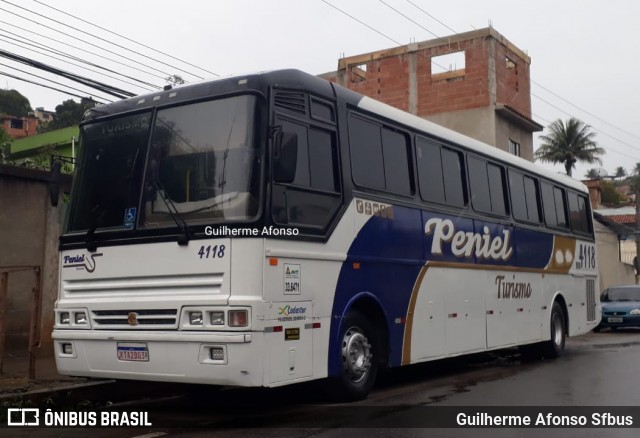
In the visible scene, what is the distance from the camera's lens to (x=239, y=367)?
22.4 feet

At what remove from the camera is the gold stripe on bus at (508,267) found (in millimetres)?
9484

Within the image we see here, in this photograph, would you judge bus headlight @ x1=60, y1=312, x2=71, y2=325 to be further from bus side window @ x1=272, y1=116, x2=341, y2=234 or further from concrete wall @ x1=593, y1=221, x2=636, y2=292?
concrete wall @ x1=593, y1=221, x2=636, y2=292

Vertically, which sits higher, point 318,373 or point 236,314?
point 236,314

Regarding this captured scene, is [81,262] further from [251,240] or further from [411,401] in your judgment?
[411,401]

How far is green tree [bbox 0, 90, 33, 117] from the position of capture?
2768 inches

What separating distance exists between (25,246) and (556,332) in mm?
10166

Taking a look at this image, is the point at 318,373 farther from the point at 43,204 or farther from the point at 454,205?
the point at 43,204

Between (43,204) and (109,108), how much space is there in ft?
14.4

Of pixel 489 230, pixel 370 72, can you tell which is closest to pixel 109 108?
pixel 489 230

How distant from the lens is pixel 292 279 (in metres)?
7.43

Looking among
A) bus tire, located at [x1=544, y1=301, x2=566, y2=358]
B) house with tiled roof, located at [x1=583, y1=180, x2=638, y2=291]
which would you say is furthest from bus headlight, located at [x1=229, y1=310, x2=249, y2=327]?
house with tiled roof, located at [x1=583, y1=180, x2=638, y2=291]

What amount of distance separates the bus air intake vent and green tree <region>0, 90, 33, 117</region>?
6763 cm

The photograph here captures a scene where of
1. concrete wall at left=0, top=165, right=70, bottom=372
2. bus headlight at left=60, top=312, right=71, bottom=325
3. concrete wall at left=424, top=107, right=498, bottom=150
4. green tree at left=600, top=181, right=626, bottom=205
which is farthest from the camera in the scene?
green tree at left=600, top=181, right=626, bottom=205

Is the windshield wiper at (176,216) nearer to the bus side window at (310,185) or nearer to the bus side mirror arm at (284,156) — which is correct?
the bus side window at (310,185)
